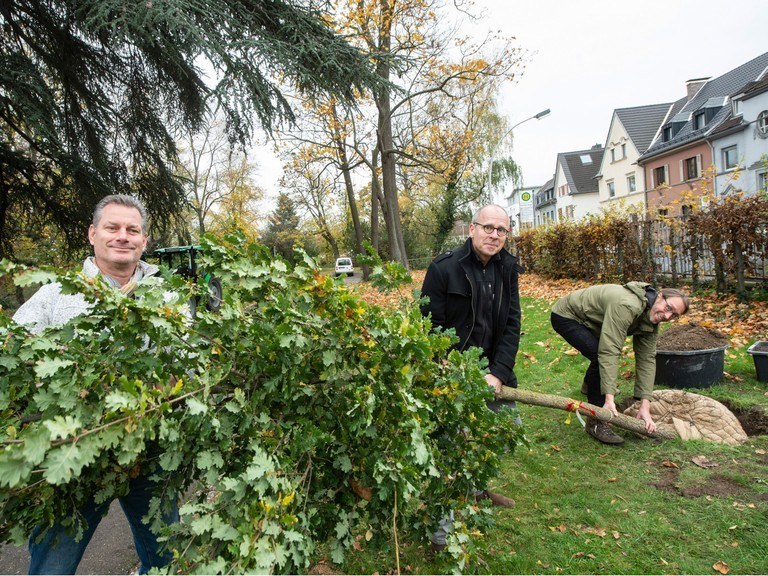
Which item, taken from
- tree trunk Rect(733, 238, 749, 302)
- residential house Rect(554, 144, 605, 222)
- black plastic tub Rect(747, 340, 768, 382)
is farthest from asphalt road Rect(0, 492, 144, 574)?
residential house Rect(554, 144, 605, 222)

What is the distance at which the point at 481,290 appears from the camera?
3330 millimetres

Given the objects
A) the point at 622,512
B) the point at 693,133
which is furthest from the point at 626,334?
the point at 693,133

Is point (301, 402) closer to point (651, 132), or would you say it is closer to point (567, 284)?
point (567, 284)

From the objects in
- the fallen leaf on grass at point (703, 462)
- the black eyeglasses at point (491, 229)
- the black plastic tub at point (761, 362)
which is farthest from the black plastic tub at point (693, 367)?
the black eyeglasses at point (491, 229)

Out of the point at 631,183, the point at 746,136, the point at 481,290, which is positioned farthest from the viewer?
the point at 631,183

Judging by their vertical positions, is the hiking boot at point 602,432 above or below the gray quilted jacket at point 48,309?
below

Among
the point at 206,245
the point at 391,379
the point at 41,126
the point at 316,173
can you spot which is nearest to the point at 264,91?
the point at 41,126

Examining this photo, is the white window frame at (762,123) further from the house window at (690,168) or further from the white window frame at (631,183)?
the white window frame at (631,183)

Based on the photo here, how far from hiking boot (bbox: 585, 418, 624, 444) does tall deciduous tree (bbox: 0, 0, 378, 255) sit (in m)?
5.05

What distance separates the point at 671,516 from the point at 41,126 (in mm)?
6892

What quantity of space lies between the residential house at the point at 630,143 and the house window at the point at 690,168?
4.31 meters

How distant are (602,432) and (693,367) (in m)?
1.60

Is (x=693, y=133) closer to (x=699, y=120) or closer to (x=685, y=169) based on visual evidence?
(x=699, y=120)

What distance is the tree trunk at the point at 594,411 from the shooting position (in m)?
3.69
